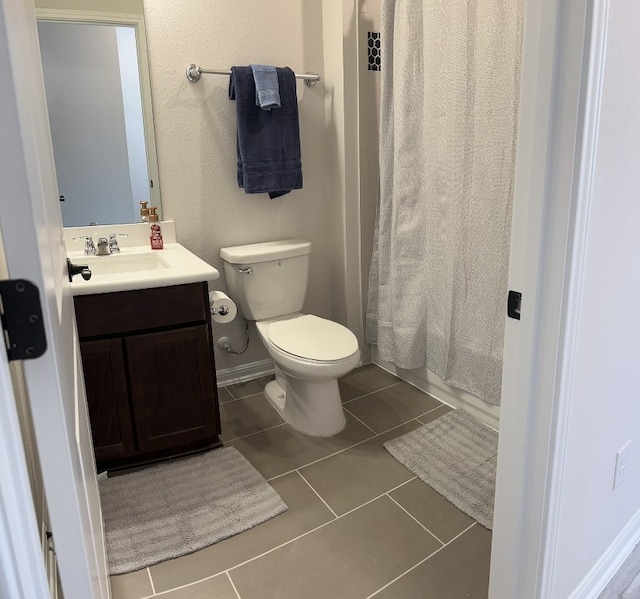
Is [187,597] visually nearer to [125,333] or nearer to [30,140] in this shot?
[125,333]

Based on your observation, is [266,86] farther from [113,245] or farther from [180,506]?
[180,506]

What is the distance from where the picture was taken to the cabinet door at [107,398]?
1.87 metres

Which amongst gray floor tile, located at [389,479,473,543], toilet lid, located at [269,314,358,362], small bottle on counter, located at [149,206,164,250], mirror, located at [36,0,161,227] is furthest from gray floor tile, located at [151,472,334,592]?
mirror, located at [36,0,161,227]

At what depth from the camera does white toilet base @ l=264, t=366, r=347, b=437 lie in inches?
89.2

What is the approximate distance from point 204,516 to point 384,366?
1428 millimetres

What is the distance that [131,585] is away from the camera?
1.52m

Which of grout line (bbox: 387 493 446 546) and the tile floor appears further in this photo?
grout line (bbox: 387 493 446 546)

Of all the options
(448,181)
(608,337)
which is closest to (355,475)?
(608,337)

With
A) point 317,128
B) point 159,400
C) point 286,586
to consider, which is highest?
point 317,128

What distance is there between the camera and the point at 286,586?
1507mm

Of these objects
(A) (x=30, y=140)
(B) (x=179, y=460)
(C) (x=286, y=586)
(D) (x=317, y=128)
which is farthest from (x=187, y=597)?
(D) (x=317, y=128)

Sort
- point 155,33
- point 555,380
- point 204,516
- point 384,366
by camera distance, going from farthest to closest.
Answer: point 384,366 → point 155,33 → point 204,516 → point 555,380

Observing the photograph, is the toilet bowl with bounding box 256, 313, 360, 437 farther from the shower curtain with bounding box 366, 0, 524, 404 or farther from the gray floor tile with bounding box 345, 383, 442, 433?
the shower curtain with bounding box 366, 0, 524, 404

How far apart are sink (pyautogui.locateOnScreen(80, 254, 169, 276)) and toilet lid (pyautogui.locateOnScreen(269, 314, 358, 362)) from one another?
1.92 ft
